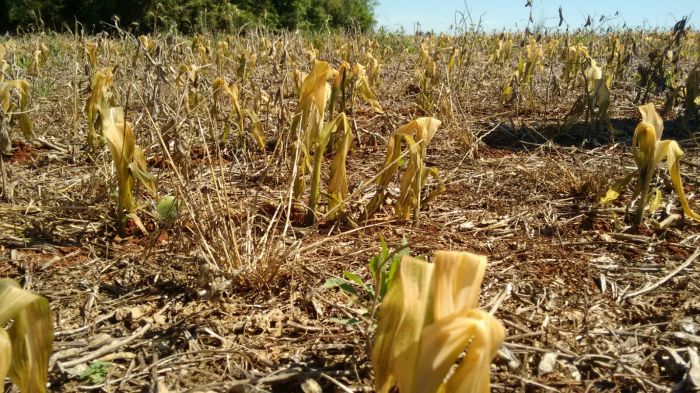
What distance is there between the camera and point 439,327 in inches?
26.4

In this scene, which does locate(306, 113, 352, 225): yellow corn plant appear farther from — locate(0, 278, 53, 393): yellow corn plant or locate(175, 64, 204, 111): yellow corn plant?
locate(0, 278, 53, 393): yellow corn plant

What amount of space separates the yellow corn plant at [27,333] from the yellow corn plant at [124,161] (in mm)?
908

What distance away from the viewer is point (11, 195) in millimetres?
2102

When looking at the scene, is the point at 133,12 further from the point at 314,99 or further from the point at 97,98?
the point at 314,99

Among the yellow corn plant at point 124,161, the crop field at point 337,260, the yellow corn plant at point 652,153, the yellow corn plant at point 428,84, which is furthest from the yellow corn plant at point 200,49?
the yellow corn plant at point 652,153

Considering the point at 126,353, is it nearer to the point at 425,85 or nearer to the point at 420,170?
the point at 420,170

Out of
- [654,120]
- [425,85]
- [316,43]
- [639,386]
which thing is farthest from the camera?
[316,43]

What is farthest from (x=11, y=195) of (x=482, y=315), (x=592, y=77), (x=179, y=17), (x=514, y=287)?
(x=179, y=17)

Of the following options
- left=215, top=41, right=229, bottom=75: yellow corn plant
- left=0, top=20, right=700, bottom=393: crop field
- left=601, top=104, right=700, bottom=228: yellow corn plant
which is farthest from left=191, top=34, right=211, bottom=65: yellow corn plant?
left=601, top=104, right=700, bottom=228: yellow corn plant

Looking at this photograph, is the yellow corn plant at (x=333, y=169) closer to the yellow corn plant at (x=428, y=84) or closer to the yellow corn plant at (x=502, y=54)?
the yellow corn plant at (x=428, y=84)

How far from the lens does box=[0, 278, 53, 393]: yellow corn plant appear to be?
701mm

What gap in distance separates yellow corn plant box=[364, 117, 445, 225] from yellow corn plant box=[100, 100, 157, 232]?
755mm

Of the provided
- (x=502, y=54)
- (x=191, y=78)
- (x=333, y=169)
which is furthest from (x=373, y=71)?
(x=502, y=54)

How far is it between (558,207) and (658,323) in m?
0.83
